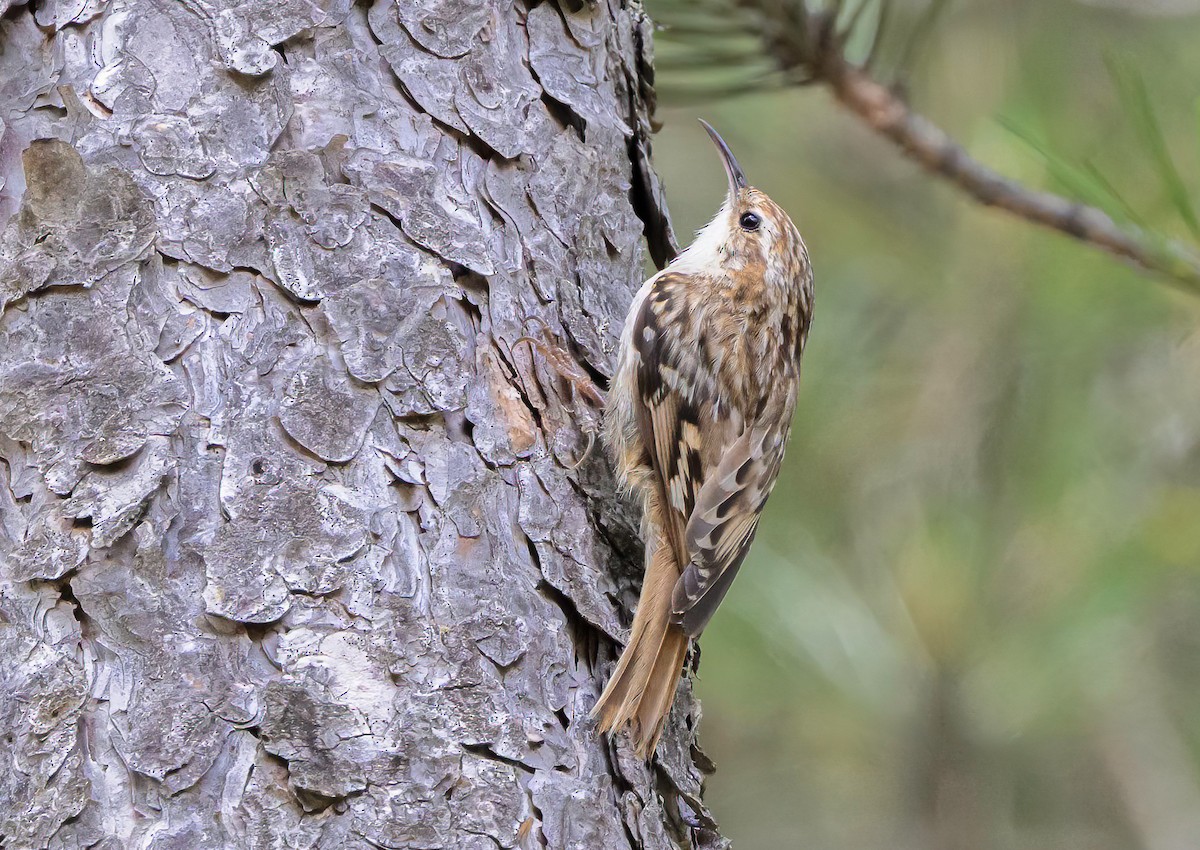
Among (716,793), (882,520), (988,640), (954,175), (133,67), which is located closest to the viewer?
(133,67)

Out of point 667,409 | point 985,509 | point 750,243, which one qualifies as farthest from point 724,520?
point 985,509

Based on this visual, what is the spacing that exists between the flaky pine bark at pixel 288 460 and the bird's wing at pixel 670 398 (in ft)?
0.95

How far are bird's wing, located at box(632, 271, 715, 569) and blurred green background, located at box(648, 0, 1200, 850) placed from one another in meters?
0.42

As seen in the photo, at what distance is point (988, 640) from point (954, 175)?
110 cm

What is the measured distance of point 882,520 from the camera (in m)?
2.88

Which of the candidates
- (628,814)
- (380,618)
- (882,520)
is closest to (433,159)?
(380,618)

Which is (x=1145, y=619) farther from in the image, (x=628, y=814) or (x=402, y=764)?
(x=402, y=764)

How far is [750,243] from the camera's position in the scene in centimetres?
247

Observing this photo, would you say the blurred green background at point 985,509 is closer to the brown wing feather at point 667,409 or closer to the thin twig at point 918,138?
the thin twig at point 918,138

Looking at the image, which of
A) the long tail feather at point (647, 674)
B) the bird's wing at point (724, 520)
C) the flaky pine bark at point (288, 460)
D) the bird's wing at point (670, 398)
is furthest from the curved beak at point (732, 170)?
the long tail feather at point (647, 674)

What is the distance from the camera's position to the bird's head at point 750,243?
2453mm

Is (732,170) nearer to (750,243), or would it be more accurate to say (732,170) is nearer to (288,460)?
(750,243)

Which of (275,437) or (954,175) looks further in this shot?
(954,175)

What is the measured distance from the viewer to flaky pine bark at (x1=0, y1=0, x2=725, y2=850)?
145cm
